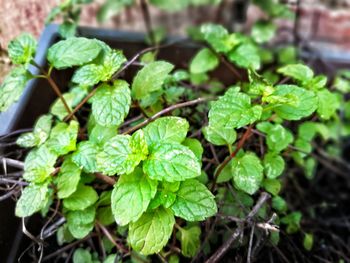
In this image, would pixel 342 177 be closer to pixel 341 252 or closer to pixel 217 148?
pixel 341 252

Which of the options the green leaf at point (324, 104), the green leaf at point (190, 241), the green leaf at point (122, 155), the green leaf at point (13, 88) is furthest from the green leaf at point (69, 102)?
the green leaf at point (324, 104)

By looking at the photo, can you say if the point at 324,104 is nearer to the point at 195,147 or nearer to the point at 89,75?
the point at 195,147

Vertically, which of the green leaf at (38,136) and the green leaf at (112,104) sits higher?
the green leaf at (112,104)

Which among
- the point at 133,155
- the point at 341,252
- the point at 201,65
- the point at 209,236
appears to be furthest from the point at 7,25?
the point at 341,252

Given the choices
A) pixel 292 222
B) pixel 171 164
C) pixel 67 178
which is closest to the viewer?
pixel 171 164

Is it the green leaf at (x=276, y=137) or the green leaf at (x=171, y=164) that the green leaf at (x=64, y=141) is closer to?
the green leaf at (x=171, y=164)

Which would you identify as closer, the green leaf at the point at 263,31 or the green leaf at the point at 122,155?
the green leaf at the point at 122,155

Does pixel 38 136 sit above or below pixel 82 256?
above

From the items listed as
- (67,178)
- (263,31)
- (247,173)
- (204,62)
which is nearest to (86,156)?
(67,178)
